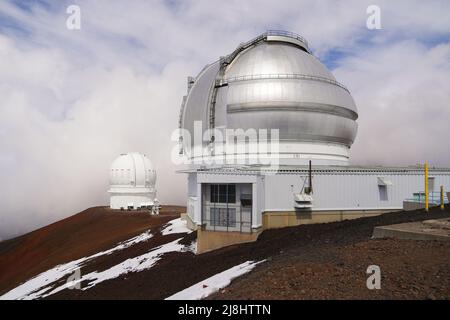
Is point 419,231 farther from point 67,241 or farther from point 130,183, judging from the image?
point 130,183

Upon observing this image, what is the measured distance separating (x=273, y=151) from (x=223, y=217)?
6496mm

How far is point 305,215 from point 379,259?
10.8 meters

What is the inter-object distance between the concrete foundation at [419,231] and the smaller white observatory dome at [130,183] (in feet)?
124

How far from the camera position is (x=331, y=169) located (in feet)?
69.3

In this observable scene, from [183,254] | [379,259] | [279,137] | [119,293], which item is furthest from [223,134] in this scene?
[379,259]

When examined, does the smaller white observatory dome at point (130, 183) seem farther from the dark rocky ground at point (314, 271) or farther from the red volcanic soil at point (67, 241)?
the dark rocky ground at point (314, 271)

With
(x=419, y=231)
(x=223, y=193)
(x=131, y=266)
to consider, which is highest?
(x=223, y=193)

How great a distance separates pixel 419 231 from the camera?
12.1 metres

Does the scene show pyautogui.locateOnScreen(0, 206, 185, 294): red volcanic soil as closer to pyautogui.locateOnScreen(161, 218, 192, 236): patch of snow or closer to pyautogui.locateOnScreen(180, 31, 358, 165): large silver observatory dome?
pyautogui.locateOnScreen(161, 218, 192, 236): patch of snow

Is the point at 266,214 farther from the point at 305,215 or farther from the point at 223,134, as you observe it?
the point at 223,134

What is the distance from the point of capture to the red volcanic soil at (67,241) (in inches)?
1067

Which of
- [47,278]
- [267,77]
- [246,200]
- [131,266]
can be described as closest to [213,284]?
[246,200]

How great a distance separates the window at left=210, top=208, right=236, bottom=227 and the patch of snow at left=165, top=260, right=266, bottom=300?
→ 6.45m

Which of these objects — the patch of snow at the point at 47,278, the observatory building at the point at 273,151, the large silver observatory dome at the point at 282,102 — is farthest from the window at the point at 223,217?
the patch of snow at the point at 47,278
